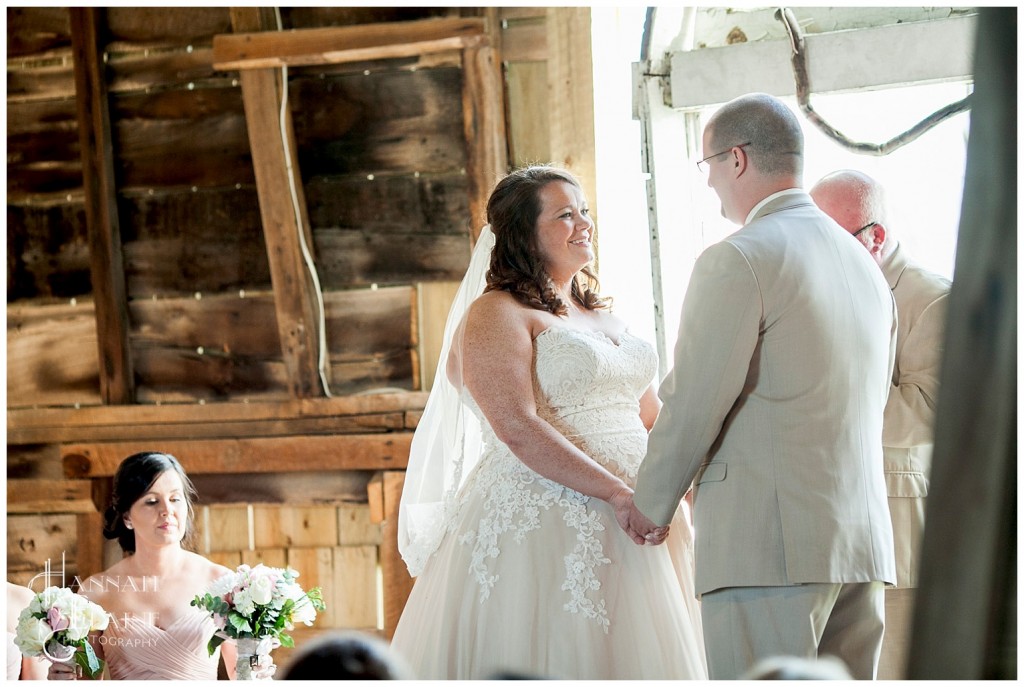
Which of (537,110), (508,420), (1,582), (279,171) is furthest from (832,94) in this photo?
Result: (1,582)

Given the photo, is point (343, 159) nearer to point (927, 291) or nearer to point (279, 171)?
point (279, 171)

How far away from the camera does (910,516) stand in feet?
7.72

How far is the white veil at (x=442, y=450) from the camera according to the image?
8.29 ft

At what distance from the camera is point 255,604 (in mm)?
2529

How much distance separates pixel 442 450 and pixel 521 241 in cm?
59

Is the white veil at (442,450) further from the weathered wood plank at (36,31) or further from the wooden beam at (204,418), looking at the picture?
the weathered wood plank at (36,31)

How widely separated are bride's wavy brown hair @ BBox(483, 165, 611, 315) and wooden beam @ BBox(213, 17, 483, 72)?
127 cm

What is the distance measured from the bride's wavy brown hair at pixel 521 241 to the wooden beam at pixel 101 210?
212 centimetres

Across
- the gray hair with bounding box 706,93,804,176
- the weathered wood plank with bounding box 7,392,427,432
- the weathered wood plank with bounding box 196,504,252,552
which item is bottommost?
the weathered wood plank with bounding box 196,504,252,552

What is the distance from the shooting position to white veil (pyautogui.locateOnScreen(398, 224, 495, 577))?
8.29 feet

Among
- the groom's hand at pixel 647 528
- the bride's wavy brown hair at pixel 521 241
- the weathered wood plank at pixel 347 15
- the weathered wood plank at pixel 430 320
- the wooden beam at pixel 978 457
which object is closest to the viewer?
the wooden beam at pixel 978 457

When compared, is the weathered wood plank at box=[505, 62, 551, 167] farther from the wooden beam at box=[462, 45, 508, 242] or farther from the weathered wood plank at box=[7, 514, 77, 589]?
the weathered wood plank at box=[7, 514, 77, 589]

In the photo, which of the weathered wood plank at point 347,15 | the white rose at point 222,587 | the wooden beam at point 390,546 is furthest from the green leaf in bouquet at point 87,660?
the weathered wood plank at point 347,15

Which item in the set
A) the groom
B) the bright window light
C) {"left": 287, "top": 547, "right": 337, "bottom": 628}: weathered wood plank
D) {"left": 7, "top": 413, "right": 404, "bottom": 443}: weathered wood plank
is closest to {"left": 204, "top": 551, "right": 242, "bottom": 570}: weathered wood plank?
{"left": 287, "top": 547, "right": 337, "bottom": 628}: weathered wood plank
